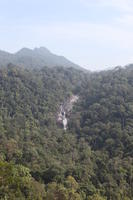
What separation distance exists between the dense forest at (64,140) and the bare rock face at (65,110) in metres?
1.17

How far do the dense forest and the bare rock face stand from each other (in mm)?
1173

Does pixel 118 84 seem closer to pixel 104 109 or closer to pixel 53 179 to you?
pixel 104 109

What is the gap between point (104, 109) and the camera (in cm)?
5706

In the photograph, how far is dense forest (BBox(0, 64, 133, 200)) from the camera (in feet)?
93.1

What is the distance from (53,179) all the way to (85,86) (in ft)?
167

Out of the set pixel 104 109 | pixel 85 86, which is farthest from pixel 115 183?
pixel 85 86

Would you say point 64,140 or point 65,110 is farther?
point 65,110

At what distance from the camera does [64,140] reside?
46219 millimetres

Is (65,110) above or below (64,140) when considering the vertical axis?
above

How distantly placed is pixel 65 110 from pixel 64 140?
70.4 ft

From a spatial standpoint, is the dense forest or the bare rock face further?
the bare rock face

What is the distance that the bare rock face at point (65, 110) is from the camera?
61000 mm

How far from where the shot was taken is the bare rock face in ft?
200

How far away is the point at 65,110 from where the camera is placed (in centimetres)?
6725
